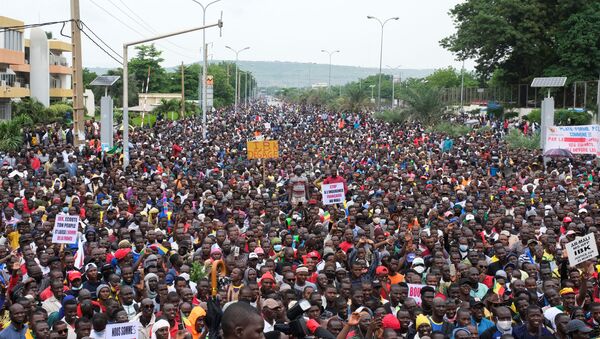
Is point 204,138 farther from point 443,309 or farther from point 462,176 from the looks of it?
point 443,309

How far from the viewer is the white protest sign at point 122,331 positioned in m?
6.62

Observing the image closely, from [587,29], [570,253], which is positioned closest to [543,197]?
[570,253]

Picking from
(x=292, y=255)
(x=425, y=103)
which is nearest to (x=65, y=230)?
(x=292, y=255)

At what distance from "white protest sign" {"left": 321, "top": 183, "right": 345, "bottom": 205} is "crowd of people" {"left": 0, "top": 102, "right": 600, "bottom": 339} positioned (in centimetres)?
36

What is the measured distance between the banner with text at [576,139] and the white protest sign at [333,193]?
993 cm

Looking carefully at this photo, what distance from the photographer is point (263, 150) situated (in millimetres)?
19625

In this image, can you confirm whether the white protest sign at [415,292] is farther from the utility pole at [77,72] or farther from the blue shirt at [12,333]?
the utility pole at [77,72]

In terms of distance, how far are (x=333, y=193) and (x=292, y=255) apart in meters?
4.09

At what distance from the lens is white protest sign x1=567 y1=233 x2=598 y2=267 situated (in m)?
9.03

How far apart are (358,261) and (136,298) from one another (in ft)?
7.73

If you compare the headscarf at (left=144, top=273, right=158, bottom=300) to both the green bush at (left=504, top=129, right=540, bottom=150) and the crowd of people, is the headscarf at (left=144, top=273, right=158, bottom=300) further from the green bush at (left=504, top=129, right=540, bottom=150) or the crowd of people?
the green bush at (left=504, top=129, right=540, bottom=150)

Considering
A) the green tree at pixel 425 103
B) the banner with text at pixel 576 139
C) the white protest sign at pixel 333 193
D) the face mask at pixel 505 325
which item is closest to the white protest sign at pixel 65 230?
the white protest sign at pixel 333 193

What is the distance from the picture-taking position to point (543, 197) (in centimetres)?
1572

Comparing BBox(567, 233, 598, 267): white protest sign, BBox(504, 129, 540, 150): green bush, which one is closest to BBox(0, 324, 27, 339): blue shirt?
BBox(567, 233, 598, 267): white protest sign
